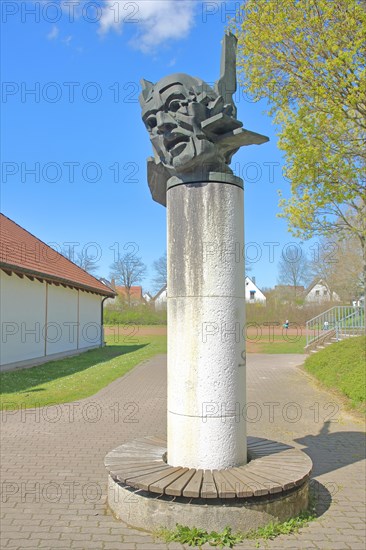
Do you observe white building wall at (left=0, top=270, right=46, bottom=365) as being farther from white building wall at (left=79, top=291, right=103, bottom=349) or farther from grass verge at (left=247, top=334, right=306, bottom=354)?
grass verge at (left=247, top=334, right=306, bottom=354)

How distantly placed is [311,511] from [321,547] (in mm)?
695

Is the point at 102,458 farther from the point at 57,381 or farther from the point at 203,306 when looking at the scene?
the point at 57,381

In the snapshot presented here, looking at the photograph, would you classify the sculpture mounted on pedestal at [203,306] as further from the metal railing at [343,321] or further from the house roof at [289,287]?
the house roof at [289,287]

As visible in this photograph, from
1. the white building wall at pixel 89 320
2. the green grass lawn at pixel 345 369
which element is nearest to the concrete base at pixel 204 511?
the green grass lawn at pixel 345 369

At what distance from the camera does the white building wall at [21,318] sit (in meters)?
15.0

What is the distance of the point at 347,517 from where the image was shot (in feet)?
14.6

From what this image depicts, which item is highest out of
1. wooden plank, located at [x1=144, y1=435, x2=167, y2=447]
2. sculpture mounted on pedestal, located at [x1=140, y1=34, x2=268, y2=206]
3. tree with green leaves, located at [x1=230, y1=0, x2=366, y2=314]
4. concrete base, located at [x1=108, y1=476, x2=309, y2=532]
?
tree with green leaves, located at [x1=230, y1=0, x2=366, y2=314]

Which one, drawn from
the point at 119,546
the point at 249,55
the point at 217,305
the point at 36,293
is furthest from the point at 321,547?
the point at 36,293

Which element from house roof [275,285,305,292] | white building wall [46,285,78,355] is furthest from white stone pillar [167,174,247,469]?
house roof [275,285,305,292]

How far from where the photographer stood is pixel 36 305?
57.4 feet

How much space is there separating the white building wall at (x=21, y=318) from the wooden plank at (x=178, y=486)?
465 inches

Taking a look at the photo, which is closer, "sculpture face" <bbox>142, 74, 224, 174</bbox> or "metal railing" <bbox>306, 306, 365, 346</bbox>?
"sculpture face" <bbox>142, 74, 224, 174</bbox>

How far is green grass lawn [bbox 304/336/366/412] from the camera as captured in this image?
394 inches

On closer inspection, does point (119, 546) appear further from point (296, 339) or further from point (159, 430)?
point (296, 339)
